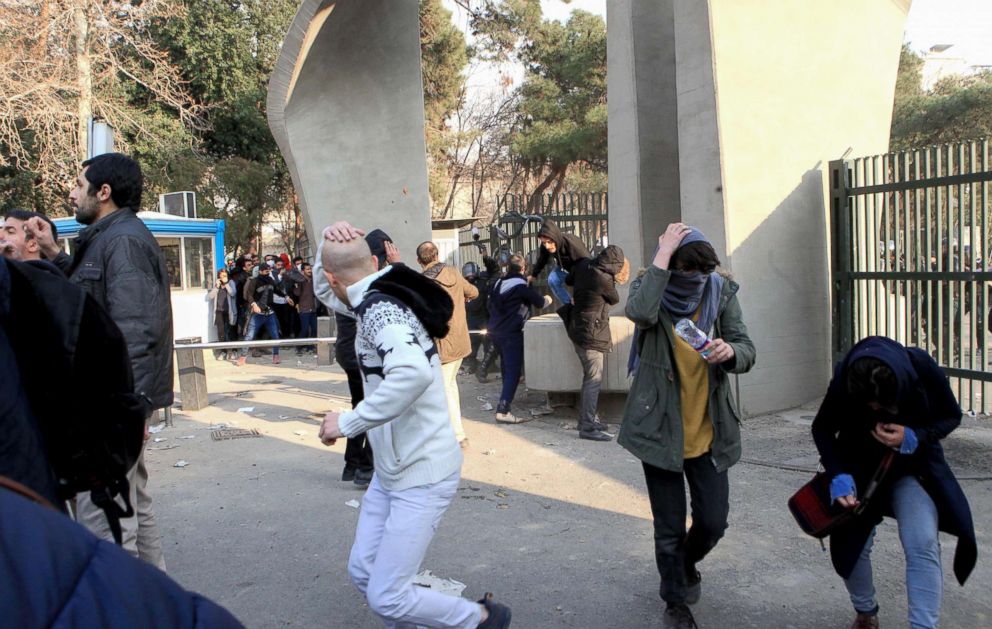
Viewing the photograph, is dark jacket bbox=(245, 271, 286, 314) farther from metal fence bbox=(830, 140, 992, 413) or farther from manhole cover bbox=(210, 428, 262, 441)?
metal fence bbox=(830, 140, 992, 413)

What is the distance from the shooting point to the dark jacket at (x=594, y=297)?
24.7ft

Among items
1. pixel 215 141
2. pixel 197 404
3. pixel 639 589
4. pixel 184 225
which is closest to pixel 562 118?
pixel 215 141

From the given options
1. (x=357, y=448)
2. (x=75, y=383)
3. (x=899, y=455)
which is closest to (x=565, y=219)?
(x=357, y=448)

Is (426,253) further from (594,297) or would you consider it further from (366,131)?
(366,131)

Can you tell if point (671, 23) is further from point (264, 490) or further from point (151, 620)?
point (151, 620)

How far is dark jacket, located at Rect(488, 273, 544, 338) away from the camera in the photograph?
28.8 ft

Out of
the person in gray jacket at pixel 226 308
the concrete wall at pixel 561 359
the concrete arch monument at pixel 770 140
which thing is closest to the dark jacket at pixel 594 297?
the concrete wall at pixel 561 359

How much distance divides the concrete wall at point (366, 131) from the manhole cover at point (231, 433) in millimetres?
3983

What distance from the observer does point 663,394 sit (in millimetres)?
3684

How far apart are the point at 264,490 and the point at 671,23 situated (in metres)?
7.64

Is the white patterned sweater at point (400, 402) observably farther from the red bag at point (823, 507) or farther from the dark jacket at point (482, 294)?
the dark jacket at point (482, 294)

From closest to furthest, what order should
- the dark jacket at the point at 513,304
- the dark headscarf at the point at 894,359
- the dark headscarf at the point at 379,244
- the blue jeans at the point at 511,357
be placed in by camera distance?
the dark headscarf at the point at 894,359 → the dark headscarf at the point at 379,244 → the blue jeans at the point at 511,357 → the dark jacket at the point at 513,304

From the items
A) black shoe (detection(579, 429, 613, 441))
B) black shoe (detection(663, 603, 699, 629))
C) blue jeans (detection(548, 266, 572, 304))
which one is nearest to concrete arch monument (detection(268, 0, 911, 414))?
blue jeans (detection(548, 266, 572, 304))

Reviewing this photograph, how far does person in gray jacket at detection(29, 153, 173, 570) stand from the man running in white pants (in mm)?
1068
